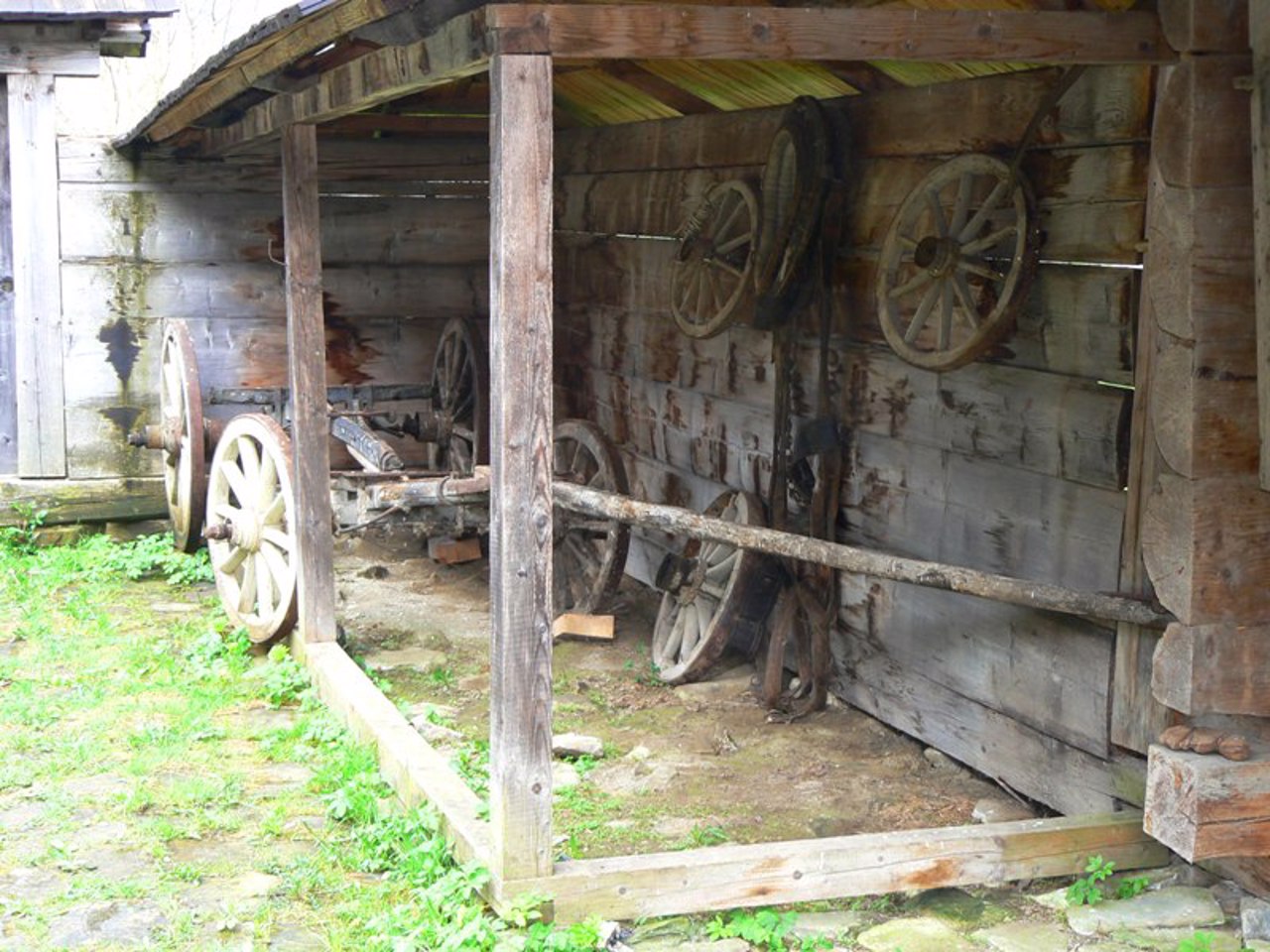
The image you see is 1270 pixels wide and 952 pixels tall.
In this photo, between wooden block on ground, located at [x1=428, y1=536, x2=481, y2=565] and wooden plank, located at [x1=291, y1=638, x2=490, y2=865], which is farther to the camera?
wooden block on ground, located at [x1=428, y1=536, x2=481, y2=565]

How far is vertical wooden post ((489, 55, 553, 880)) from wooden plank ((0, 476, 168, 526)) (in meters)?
6.07

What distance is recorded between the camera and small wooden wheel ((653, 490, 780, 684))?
275 inches

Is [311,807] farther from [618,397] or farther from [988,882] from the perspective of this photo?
[618,397]

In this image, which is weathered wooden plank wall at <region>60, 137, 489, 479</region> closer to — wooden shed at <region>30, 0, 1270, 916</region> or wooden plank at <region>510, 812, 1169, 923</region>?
wooden shed at <region>30, 0, 1270, 916</region>

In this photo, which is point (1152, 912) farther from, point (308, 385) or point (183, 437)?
point (183, 437)

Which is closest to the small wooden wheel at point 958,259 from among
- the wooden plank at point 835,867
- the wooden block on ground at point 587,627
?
the wooden plank at point 835,867

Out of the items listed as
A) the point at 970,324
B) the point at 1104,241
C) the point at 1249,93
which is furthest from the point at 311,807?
the point at 1249,93

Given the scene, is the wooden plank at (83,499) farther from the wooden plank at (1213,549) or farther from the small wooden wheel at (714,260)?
the wooden plank at (1213,549)

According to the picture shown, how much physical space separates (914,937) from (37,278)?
7.03 m

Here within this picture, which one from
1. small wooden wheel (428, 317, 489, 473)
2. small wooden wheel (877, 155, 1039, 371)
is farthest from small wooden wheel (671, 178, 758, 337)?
small wooden wheel (428, 317, 489, 473)

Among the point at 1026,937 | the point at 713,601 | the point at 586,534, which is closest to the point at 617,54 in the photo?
the point at 1026,937

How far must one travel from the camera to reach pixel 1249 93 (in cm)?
A: 448

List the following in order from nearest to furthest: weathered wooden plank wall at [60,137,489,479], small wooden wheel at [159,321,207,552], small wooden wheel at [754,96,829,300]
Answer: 1. small wooden wheel at [754,96,829,300]
2. small wooden wheel at [159,321,207,552]
3. weathered wooden plank wall at [60,137,489,479]

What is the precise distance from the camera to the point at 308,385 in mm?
7238
